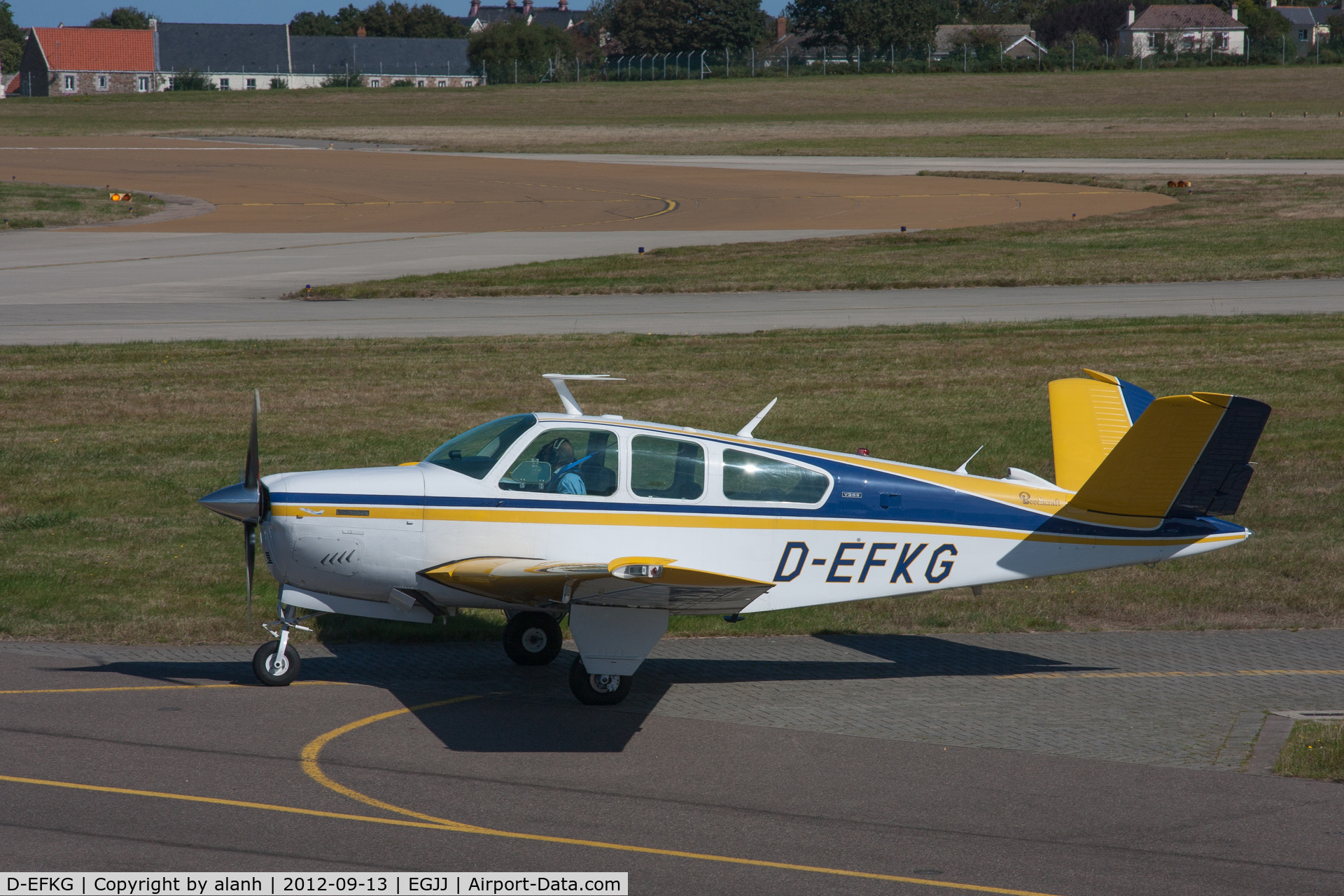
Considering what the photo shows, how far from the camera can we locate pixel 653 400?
1995 cm

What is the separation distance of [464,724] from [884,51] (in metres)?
119

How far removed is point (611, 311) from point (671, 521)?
62.9 ft

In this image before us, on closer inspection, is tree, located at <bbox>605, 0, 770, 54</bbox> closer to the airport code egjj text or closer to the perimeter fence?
the perimeter fence

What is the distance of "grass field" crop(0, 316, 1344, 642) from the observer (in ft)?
40.3

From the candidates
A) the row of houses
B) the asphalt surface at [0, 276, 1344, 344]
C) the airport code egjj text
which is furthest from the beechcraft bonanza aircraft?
the row of houses

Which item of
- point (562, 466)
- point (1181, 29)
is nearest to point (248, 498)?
point (562, 466)

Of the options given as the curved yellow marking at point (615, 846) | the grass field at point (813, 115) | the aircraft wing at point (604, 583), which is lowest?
the curved yellow marking at point (615, 846)

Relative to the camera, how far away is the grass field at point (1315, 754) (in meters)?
8.42

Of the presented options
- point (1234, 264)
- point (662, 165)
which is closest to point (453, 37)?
point (662, 165)

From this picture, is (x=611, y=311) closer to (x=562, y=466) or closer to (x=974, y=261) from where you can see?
(x=974, y=261)

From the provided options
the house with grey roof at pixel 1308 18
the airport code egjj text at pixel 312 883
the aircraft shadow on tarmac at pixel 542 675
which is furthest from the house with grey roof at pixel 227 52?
the airport code egjj text at pixel 312 883

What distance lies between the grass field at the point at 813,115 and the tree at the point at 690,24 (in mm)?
16150

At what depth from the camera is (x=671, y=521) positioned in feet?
31.9

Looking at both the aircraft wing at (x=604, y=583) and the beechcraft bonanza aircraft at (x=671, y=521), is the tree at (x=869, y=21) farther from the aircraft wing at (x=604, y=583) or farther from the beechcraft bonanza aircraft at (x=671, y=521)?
the aircraft wing at (x=604, y=583)
